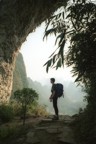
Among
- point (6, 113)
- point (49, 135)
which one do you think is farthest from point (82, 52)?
point (6, 113)

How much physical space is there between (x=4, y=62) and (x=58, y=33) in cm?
489

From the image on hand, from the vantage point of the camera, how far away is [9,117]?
484 inches

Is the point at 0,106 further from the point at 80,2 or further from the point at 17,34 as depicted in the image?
the point at 80,2

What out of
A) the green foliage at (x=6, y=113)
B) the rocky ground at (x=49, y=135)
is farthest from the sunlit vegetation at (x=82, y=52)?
the green foliage at (x=6, y=113)

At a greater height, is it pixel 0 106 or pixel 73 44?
pixel 73 44

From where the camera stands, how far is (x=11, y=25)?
1424 cm

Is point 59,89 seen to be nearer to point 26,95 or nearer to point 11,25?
point 26,95

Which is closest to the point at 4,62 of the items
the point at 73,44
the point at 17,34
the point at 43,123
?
the point at 17,34

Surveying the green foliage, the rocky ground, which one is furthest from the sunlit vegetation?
the green foliage

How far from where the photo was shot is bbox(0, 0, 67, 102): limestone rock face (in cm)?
1396

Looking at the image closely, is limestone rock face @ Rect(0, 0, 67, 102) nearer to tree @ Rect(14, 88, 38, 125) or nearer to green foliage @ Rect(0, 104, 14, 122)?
green foliage @ Rect(0, 104, 14, 122)

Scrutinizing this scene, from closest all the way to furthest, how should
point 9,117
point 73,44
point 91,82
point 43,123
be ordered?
1. point 91,82
2. point 73,44
3. point 43,123
4. point 9,117

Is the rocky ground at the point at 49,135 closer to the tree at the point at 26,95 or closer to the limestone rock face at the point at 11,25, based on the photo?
the tree at the point at 26,95

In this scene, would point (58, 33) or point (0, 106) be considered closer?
point (58, 33)
